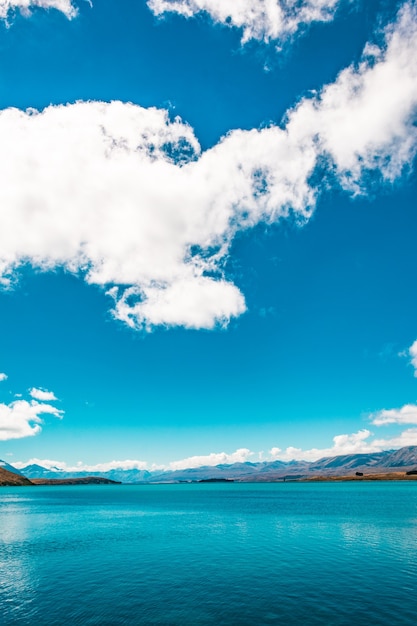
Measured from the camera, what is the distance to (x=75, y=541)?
76.9m

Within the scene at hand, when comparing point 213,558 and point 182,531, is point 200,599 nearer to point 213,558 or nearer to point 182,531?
point 213,558

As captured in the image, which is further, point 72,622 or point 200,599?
point 200,599

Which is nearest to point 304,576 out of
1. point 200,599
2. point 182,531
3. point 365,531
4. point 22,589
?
point 200,599

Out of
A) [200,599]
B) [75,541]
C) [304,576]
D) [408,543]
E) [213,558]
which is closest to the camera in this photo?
[200,599]

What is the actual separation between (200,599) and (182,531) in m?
52.5

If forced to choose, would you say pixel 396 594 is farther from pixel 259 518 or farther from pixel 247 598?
pixel 259 518

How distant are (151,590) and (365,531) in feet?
182

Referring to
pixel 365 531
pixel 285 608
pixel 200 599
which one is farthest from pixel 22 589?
pixel 365 531

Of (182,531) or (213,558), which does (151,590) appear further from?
(182,531)

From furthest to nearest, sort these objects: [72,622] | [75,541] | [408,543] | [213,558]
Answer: [75,541] → [408,543] → [213,558] → [72,622]

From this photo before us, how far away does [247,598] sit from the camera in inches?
1558

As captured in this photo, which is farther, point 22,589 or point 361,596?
point 22,589

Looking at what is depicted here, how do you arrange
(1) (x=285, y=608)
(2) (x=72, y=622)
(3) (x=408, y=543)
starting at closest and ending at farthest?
(2) (x=72, y=622) → (1) (x=285, y=608) → (3) (x=408, y=543)

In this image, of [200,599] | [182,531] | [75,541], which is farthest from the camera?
[182,531]
